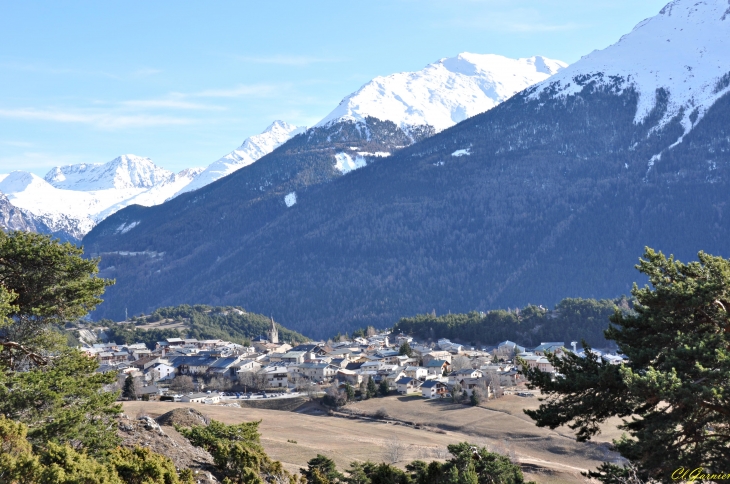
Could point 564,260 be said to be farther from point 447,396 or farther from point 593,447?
point 593,447

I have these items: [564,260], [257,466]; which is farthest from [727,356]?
[564,260]

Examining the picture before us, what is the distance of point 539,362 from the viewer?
276ft

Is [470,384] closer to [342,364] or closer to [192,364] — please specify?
[342,364]

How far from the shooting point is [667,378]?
17828 millimetres

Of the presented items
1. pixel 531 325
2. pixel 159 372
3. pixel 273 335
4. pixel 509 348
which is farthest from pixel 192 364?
pixel 531 325

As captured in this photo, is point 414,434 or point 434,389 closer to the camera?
point 414,434

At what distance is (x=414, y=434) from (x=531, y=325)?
59612mm

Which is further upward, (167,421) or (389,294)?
(389,294)

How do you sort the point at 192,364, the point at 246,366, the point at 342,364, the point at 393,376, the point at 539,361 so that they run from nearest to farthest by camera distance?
the point at 393,376 → the point at 539,361 → the point at 342,364 → the point at 246,366 → the point at 192,364

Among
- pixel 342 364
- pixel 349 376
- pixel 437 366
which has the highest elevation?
pixel 437 366

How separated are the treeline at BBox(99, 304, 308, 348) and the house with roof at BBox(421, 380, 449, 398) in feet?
169

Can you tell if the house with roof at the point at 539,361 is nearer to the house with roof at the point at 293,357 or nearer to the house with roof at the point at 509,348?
the house with roof at the point at 509,348

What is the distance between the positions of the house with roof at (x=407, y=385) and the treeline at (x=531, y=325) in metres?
31.8

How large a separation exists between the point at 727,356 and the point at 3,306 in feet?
51.1
